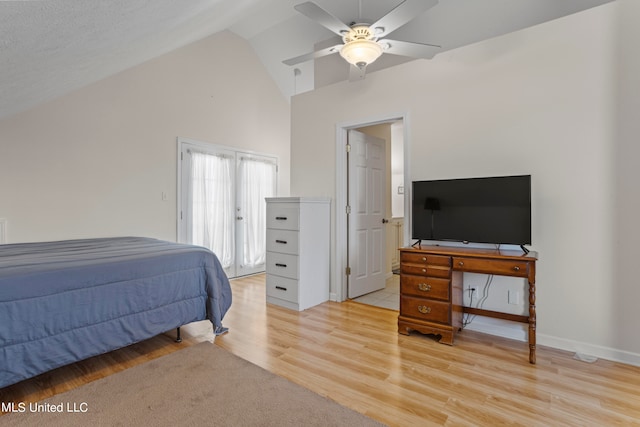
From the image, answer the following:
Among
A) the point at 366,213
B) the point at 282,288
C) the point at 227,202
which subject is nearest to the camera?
the point at 282,288

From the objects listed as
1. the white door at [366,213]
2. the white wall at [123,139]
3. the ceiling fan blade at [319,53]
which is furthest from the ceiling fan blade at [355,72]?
the white wall at [123,139]

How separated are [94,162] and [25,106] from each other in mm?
816

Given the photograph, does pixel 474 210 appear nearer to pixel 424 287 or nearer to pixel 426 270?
pixel 426 270

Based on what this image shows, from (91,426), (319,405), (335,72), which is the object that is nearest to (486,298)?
(319,405)

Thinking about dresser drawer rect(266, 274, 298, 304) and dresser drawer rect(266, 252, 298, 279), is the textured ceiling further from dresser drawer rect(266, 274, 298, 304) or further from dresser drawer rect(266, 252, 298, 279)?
dresser drawer rect(266, 274, 298, 304)

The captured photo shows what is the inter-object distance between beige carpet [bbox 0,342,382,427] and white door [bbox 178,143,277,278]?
2.63 metres

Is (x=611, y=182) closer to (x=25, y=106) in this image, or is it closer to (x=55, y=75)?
(x=55, y=75)

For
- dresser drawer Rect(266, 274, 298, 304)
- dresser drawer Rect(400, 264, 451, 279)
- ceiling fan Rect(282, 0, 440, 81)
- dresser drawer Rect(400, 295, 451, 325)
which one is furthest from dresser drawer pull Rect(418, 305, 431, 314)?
ceiling fan Rect(282, 0, 440, 81)

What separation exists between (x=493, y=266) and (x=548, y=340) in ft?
2.74

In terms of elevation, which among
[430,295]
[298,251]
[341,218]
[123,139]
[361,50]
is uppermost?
[361,50]

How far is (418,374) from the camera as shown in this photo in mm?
2090

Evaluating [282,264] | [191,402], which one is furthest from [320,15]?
[191,402]

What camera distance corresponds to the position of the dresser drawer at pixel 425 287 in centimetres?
258

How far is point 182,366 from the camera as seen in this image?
2152 millimetres
